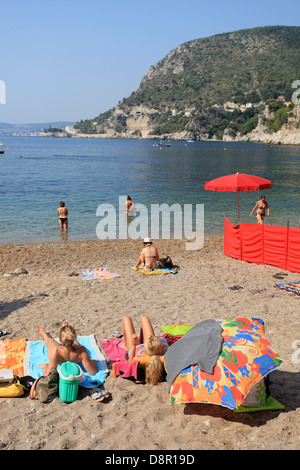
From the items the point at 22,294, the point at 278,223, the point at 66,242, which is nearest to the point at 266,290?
the point at 22,294

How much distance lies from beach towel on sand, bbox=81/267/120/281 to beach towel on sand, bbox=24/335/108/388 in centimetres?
374

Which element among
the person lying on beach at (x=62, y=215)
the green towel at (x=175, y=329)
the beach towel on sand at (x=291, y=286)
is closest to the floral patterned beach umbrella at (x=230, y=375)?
the green towel at (x=175, y=329)

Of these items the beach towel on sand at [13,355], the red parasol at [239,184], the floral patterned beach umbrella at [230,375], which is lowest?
the beach towel on sand at [13,355]

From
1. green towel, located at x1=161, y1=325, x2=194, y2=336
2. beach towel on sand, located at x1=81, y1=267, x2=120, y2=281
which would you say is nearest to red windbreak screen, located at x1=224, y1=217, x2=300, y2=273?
beach towel on sand, located at x1=81, y1=267, x2=120, y2=281

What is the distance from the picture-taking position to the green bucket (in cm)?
489

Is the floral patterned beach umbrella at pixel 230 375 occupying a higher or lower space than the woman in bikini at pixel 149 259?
higher

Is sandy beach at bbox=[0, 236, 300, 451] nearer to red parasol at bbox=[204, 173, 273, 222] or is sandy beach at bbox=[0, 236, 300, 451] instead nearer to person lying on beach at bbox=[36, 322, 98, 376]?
person lying on beach at bbox=[36, 322, 98, 376]

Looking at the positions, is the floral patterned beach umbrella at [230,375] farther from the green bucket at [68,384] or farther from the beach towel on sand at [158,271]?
the beach towel on sand at [158,271]

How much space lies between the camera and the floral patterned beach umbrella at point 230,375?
4246 millimetres

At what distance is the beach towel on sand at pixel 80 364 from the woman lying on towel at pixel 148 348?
1.30 feet

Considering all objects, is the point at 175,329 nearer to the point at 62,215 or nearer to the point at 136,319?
the point at 136,319

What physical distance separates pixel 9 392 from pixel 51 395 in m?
0.50

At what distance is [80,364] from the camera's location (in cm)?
559

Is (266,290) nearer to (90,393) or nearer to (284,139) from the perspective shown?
(90,393)
